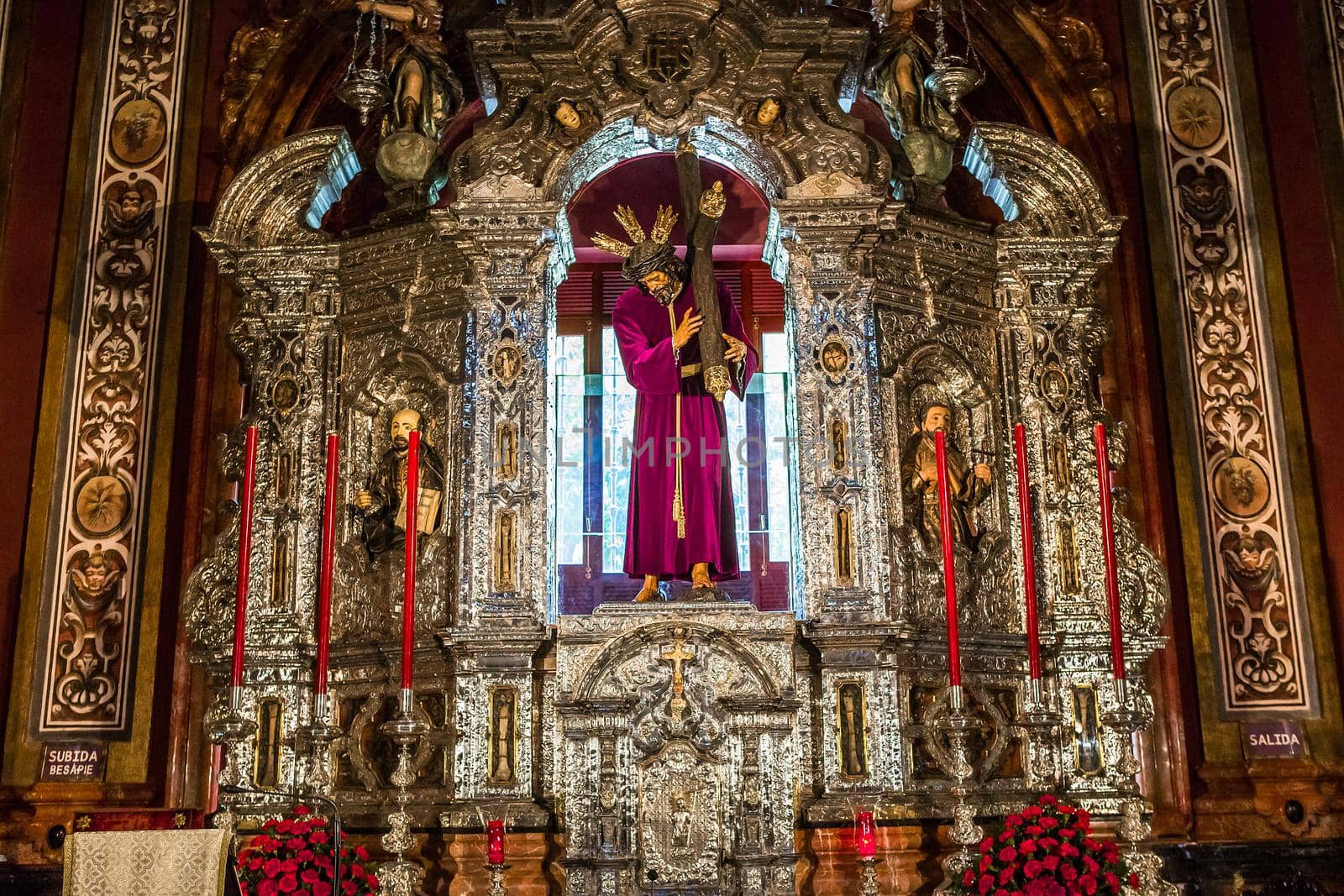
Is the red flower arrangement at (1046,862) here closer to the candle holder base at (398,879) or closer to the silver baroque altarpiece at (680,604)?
the silver baroque altarpiece at (680,604)

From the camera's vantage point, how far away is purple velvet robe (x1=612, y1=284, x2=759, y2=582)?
863cm

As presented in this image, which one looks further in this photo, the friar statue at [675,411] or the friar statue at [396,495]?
the friar statue at [396,495]

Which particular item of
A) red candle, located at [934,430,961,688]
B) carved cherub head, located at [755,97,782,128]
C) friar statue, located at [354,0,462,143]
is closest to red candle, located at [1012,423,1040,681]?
red candle, located at [934,430,961,688]

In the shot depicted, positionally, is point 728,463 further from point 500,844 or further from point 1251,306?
point 1251,306

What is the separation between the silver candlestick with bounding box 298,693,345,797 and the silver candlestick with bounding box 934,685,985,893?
3105 millimetres

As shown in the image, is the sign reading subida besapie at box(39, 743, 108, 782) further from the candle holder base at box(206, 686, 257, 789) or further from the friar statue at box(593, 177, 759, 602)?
the friar statue at box(593, 177, 759, 602)

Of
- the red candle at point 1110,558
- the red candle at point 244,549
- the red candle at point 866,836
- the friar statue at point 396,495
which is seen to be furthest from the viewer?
the friar statue at point 396,495

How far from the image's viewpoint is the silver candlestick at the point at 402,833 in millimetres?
7344

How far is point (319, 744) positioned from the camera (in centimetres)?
754

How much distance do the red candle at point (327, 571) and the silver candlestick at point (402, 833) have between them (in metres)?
0.42

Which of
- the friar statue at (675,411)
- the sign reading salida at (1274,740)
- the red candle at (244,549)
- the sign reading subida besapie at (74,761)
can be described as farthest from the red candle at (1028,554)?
the sign reading subida besapie at (74,761)

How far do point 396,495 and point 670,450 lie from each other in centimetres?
165

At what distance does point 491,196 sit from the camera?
902 centimetres

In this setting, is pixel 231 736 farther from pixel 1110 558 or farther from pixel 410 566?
pixel 1110 558
